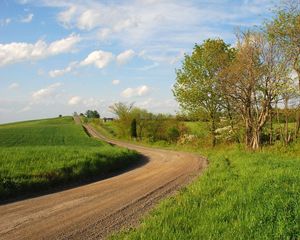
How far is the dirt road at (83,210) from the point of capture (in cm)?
1023

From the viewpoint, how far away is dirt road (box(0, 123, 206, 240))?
1023cm

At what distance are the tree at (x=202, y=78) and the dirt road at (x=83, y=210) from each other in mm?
25077

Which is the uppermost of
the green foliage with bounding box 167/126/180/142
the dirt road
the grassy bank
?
the green foliage with bounding box 167/126/180/142

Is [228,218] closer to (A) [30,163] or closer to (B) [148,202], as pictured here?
(B) [148,202]

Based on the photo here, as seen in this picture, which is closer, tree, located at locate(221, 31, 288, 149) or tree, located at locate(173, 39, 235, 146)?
tree, located at locate(221, 31, 288, 149)

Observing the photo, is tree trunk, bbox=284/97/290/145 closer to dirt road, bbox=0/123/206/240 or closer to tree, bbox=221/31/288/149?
tree, bbox=221/31/288/149

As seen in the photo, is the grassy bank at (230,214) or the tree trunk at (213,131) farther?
the tree trunk at (213,131)

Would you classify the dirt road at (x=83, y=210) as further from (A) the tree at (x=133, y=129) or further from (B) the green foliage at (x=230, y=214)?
(A) the tree at (x=133, y=129)

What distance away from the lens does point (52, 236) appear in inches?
385

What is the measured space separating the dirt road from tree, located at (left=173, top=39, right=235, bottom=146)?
82.3 ft

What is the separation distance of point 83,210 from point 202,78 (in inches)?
1299

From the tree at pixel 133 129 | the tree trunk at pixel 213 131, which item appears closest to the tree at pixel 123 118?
the tree at pixel 133 129

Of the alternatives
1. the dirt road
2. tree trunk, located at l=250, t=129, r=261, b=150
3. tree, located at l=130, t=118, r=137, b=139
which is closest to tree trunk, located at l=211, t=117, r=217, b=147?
tree trunk, located at l=250, t=129, r=261, b=150

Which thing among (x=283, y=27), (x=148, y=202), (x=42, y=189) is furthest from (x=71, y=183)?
(x=283, y=27)
